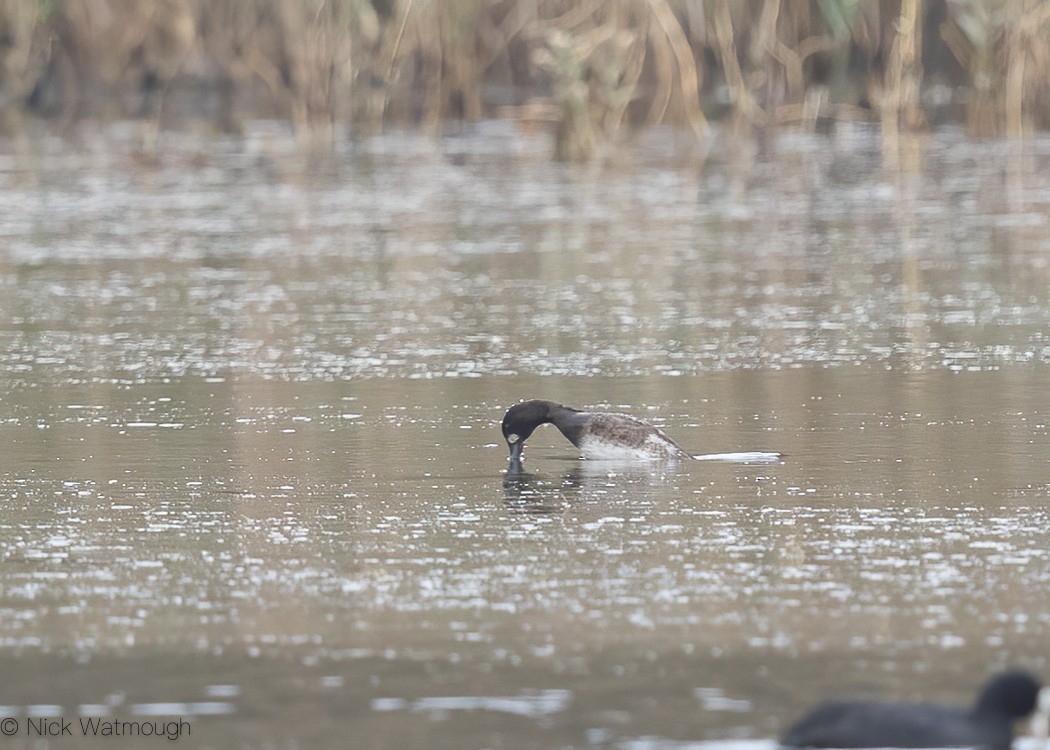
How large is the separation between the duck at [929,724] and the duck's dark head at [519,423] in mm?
3341

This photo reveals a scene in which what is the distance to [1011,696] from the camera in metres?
4.45

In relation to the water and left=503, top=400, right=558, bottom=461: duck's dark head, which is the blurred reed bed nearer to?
the water

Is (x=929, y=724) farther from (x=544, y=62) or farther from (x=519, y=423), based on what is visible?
(x=544, y=62)

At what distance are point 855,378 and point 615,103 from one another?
41.8ft

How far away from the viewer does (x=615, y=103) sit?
72.0 ft

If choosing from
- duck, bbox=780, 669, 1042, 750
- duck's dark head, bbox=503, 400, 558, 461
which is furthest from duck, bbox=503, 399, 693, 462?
duck, bbox=780, 669, 1042, 750

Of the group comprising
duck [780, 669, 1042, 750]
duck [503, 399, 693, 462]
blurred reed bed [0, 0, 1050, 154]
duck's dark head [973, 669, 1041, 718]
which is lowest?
duck [780, 669, 1042, 750]

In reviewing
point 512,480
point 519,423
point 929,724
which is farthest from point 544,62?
point 929,724

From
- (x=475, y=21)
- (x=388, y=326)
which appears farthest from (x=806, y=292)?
(x=475, y=21)

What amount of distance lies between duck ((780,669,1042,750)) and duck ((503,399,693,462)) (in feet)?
10.5

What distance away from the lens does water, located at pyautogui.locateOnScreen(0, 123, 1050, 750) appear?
16.7ft

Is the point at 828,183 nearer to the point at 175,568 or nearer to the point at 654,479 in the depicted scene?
the point at 654,479

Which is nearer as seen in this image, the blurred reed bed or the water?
the water

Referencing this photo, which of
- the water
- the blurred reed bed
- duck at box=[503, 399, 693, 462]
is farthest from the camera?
the blurred reed bed
